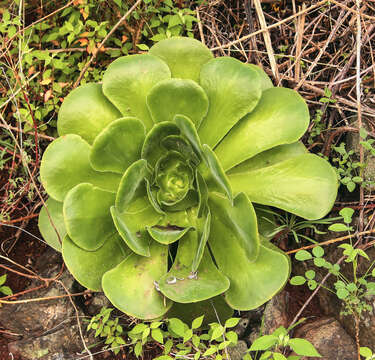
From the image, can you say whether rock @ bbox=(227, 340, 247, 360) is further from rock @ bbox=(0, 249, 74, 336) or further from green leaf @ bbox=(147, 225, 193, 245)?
rock @ bbox=(0, 249, 74, 336)

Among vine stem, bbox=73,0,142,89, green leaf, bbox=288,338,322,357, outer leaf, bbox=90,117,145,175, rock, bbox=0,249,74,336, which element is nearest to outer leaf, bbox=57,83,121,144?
outer leaf, bbox=90,117,145,175

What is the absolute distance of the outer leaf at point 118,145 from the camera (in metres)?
1.32

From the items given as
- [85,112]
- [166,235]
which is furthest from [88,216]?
[85,112]

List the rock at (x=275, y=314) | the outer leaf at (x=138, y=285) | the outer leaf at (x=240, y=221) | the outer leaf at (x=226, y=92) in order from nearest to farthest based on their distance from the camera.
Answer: the outer leaf at (x=240, y=221), the outer leaf at (x=138, y=285), the outer leaf at (x=226, y=92), the rock at (x=275, y=314)

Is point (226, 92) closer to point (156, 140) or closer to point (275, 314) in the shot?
point (156, 140)

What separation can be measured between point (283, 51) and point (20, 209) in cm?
126

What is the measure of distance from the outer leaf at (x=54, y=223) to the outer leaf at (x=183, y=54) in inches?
24.5

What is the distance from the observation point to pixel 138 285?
1.39 meters

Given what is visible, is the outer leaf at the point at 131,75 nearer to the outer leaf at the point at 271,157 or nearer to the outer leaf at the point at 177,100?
the outer leaf at the point at 177,100

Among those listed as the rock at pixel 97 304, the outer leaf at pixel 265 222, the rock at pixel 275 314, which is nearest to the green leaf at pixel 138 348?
the rock at pixel 97 304

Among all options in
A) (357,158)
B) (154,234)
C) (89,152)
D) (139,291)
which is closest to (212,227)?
(154,234)

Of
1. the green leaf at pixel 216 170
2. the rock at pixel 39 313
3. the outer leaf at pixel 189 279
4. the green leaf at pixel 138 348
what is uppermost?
the green leaf at pixel 216 170

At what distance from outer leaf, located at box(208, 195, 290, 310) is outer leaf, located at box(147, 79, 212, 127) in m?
0.31

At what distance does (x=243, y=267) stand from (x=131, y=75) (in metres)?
0.73
